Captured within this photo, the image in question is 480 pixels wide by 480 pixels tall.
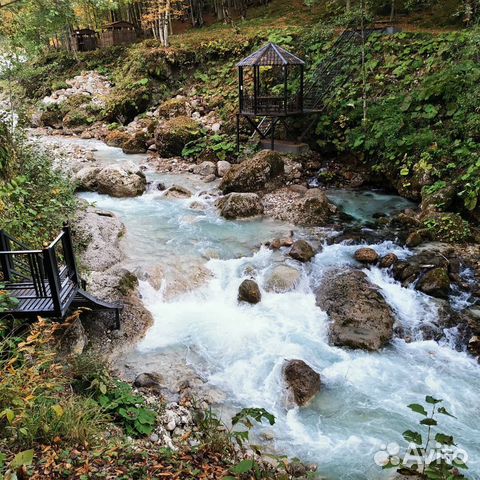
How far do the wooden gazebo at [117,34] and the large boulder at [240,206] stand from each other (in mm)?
23888

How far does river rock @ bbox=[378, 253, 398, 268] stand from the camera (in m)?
9.19

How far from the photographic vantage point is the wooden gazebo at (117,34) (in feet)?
102

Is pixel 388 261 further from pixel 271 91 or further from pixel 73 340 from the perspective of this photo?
pixel 271 91

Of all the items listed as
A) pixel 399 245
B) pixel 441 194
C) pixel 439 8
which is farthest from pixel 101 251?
pixel 439 8

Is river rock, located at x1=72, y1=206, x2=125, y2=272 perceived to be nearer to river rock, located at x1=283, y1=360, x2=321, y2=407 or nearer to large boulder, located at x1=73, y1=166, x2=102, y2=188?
large boulder, located at x1=73, y1=166, x2=102, y2=188

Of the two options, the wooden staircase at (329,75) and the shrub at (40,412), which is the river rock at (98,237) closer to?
the shrub at (40,412)

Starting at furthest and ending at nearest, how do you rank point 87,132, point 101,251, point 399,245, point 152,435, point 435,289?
point 87,132, point 399,245, point 101,251, point 435,289, point 152,435

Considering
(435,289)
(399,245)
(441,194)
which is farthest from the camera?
(441,194)

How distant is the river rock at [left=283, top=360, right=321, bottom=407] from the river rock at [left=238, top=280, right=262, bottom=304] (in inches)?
81.7

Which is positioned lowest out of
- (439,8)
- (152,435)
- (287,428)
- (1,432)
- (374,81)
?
(287,428)

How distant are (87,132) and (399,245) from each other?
58.0 ft

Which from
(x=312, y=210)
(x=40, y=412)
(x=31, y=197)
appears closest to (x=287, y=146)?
(x=312, y=210)

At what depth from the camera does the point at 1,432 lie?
3.76 meters

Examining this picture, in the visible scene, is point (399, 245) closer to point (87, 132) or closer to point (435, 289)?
point (435, 289)
